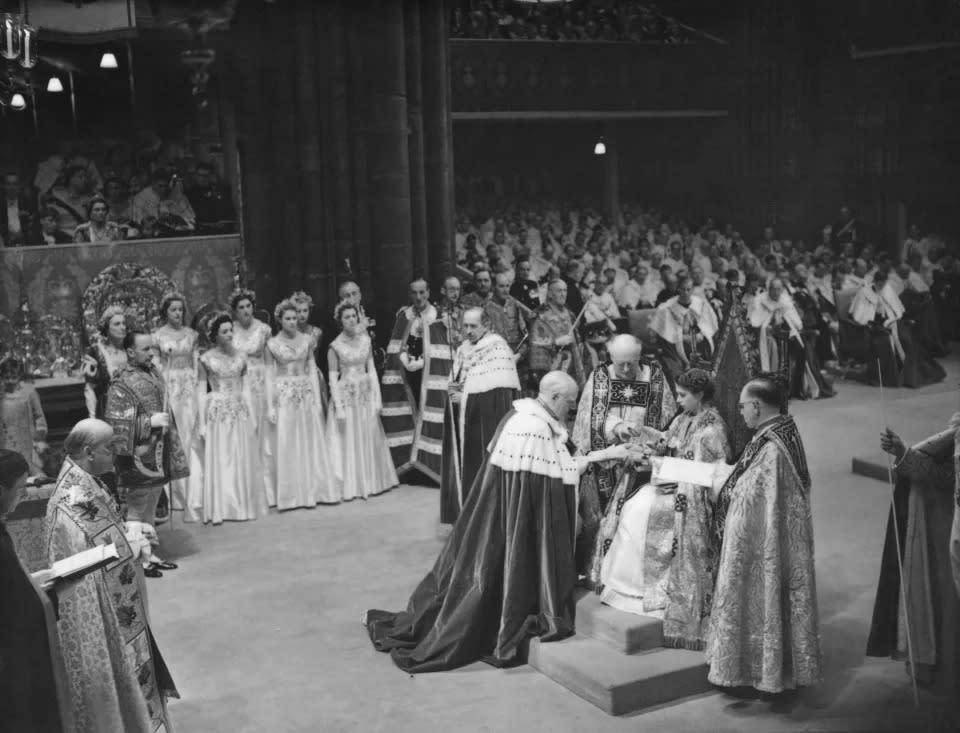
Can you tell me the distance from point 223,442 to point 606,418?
138 inches

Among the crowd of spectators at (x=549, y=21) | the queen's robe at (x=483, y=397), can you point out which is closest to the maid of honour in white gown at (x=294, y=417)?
the queen's robe at (x=483, y=397)

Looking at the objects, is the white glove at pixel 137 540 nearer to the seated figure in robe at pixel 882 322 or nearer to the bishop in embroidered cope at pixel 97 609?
the bishop in embroidered cope at pixel 97 609

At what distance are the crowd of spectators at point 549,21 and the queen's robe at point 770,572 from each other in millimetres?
10330

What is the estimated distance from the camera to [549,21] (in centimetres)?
1557

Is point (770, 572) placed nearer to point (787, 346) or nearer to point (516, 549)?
point (516, 549)

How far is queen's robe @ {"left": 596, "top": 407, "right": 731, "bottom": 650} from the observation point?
18.4 ft

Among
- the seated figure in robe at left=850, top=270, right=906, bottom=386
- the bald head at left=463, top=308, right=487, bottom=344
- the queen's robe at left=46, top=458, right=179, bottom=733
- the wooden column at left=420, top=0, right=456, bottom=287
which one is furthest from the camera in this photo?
the seated figure in robe at left=850, top=270, right=906, bottom=386

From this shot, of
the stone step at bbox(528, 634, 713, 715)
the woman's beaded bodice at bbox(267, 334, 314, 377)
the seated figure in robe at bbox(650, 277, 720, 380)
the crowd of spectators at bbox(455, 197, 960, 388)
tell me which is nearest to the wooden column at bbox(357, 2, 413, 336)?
the crowd of spectators at bbox(455, 197, 960, 388)

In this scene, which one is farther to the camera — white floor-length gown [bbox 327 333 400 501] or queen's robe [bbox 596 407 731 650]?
white floor-length gown [bbox 327 333 400 501]

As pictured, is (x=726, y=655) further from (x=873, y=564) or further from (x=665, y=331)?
(x=665, y=331)

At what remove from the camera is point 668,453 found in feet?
19.4

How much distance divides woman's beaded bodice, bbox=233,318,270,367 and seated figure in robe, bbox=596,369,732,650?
365 cm

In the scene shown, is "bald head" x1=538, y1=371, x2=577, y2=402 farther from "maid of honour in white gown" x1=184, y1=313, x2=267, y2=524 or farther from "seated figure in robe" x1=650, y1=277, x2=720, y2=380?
"seated figure in robe" x1=650, y1=277, x2=720, y2=380

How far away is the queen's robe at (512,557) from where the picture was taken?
19.0 ft
